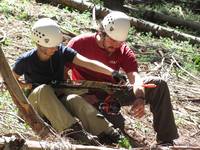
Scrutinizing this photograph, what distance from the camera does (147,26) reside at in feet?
37.2

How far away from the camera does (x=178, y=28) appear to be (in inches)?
488

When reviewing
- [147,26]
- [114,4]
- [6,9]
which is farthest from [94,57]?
[114,4]

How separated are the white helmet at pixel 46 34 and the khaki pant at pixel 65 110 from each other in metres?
0.45

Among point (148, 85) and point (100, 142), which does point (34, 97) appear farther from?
point (148, 85)

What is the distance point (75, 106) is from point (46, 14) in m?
5.62

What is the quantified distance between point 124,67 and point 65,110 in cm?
102

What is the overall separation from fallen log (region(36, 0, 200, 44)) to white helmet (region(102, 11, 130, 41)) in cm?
501

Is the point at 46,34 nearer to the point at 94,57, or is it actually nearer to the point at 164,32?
the point at 94,57

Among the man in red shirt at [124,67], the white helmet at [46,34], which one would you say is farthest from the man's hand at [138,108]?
the white helmet at [46,34]

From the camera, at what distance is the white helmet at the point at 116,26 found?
19.3 feet

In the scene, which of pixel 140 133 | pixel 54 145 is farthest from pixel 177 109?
pixel 54 145

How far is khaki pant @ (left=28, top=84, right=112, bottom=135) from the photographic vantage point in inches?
215

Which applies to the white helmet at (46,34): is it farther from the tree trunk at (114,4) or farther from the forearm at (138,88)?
the tree trunk at (114,4)

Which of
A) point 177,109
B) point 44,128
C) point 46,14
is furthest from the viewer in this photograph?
point 46,14
